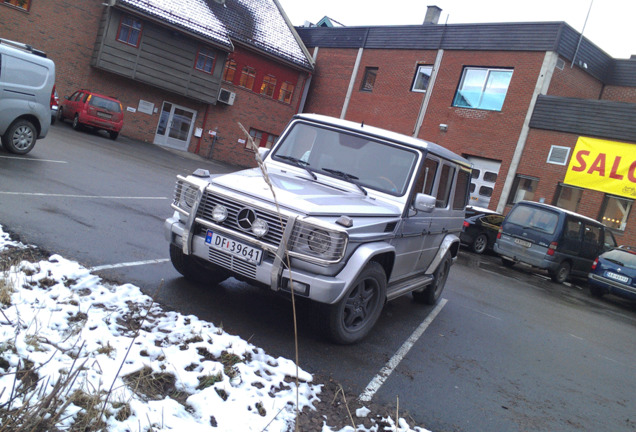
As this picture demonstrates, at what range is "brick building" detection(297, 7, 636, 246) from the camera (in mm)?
18781

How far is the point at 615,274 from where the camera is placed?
1302cm

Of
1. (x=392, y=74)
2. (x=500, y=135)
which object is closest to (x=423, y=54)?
(x=392, y=74)

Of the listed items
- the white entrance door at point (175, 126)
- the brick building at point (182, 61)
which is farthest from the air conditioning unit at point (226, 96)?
the white entrance door at point (175, 126)

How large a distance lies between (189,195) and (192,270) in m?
1.03

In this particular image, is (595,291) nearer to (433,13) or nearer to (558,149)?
A: (558,149)

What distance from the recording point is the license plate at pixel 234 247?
13.8ft

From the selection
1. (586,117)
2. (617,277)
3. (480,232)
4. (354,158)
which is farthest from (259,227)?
(586,117)

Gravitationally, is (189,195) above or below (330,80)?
below

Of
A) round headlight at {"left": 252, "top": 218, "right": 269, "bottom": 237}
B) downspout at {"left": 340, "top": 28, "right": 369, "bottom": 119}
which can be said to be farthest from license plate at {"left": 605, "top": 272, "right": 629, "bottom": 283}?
downspout at {"left": 340, "top": 28, "right": 369, "bottom": 119}

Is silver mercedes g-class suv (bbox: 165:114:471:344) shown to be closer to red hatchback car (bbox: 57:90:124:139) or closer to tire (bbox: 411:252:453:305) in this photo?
tire (bbox: 411:252:453:305)

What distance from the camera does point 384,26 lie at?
2728 centimetres

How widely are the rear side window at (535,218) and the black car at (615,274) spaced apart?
152 centimetres

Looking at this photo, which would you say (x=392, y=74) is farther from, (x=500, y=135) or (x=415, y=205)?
(x=415, y=205)

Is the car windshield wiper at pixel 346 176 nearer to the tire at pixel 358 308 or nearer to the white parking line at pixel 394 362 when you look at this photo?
the tire at pixel 358 308
